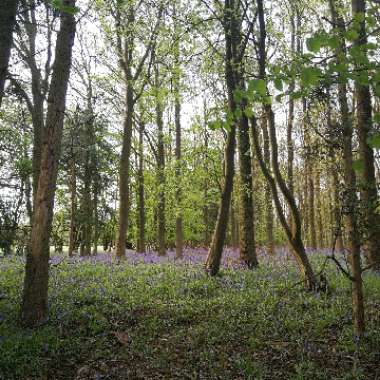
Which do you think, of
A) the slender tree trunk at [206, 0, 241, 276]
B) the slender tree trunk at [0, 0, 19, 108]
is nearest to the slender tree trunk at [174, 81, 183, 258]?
the slender tree trunk at [206, 0, 241, 276]

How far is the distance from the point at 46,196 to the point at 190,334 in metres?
3.81

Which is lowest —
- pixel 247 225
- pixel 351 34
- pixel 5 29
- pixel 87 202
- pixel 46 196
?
pixel 247 225

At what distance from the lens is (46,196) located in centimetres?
742

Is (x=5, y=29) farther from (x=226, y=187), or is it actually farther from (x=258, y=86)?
(x=226, y=187)

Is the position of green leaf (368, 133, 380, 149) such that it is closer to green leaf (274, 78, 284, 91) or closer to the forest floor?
green leaf (274, 78, 284, 91)

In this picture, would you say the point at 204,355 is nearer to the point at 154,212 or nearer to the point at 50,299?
the point at 50,299

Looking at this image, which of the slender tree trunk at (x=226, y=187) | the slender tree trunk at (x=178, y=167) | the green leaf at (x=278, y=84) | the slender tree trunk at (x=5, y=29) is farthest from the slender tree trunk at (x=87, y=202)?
the green leaf at (x=278, y=84)

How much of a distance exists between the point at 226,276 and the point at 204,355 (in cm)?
532

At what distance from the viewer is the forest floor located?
600 centimetres

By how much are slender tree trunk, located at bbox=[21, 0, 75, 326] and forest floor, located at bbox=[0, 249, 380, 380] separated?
434 millimetres

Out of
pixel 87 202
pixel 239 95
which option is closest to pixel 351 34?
pixel 239 95

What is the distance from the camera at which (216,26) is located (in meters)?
12.6

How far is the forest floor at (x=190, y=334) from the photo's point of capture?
6.00 meters

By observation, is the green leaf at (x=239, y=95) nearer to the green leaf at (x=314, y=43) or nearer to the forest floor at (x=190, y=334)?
the green leaf at (x=314, y=43)
